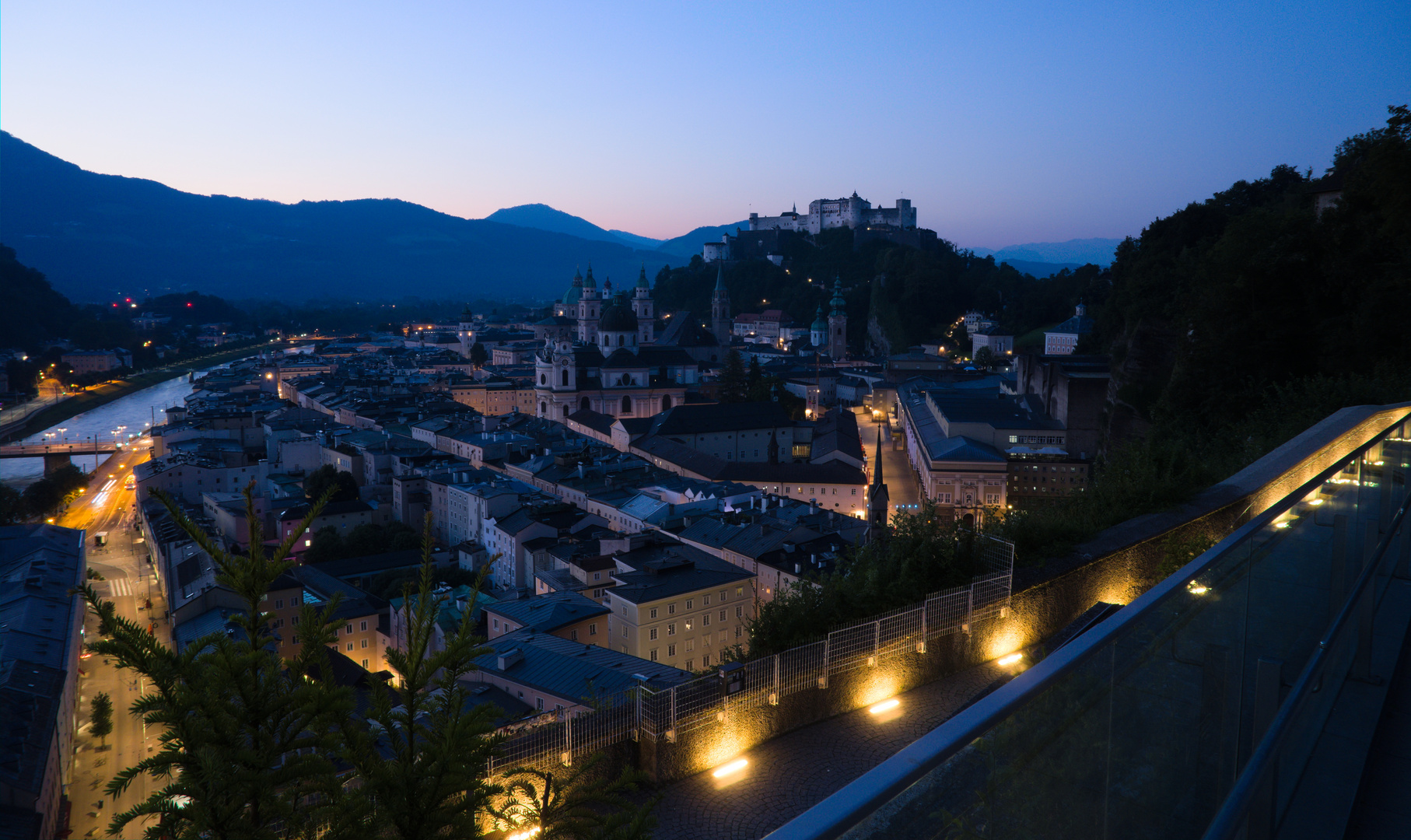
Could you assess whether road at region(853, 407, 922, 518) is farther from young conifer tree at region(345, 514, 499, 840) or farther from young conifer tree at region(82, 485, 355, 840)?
young conifer tree at region(82, 485, 355, 840)

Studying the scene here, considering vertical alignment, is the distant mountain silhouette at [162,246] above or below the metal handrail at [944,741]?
above

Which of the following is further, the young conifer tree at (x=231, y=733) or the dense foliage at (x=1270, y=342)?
the dense foliage at (x=1270, y=342)

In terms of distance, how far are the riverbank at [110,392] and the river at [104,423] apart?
40 cm

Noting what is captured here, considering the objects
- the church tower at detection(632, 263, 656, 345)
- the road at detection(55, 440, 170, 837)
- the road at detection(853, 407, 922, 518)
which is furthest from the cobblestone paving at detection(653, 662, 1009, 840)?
the church tower at detection(632, 263, 656, 345)

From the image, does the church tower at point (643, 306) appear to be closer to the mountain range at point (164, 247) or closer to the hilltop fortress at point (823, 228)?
the hilltop fortress at point (823, 228)

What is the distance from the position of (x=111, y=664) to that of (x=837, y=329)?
139ft

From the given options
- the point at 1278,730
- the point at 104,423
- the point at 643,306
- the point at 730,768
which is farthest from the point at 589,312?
the point at 1278,730

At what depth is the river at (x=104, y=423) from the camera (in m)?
37.1

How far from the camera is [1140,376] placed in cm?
→ 1786

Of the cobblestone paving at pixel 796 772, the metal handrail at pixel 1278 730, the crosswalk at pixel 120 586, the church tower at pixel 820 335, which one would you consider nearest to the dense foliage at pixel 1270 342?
the cobblestone paving at pixel 796 772

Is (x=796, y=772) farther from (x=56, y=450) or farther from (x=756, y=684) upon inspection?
(x=56, y=450)

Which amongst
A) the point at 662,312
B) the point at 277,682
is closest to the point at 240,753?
the point at 277,682

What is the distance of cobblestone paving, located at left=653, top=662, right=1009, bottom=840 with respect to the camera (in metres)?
3.73

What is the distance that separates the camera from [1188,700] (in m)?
1.26
